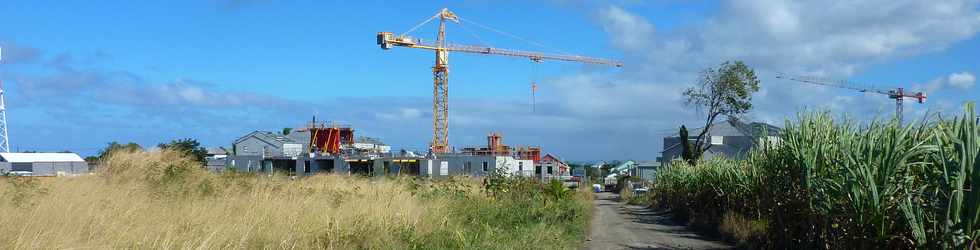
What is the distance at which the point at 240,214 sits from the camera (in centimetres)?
1266

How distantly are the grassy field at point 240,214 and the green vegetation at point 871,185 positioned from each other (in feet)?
14.8

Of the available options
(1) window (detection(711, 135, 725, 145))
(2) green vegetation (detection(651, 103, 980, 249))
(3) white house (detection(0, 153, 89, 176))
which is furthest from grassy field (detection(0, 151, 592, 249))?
(1) window (detection(711, 135, 725, 145))

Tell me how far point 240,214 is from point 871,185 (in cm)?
932

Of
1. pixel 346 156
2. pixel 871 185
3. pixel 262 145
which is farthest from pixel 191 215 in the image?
pixel 262 145

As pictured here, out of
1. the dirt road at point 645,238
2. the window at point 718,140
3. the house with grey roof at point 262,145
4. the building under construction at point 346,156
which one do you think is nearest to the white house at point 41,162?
the building under construction at point 346,156

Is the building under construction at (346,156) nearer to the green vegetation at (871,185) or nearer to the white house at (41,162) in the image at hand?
the white house at (41,162)

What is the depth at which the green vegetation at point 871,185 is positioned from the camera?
7.33 m

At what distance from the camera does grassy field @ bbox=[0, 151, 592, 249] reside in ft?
30.4

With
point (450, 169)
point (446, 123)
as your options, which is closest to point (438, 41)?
point (446, 123)

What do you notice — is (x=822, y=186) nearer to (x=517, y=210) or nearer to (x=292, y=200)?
(x=292, y=200)

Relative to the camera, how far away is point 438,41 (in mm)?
101312

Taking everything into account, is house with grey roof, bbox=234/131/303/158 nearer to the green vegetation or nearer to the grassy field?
the grassy field

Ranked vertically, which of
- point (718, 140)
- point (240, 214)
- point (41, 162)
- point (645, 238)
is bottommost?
point (645, 238)

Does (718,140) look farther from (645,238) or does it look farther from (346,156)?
(645,238)
